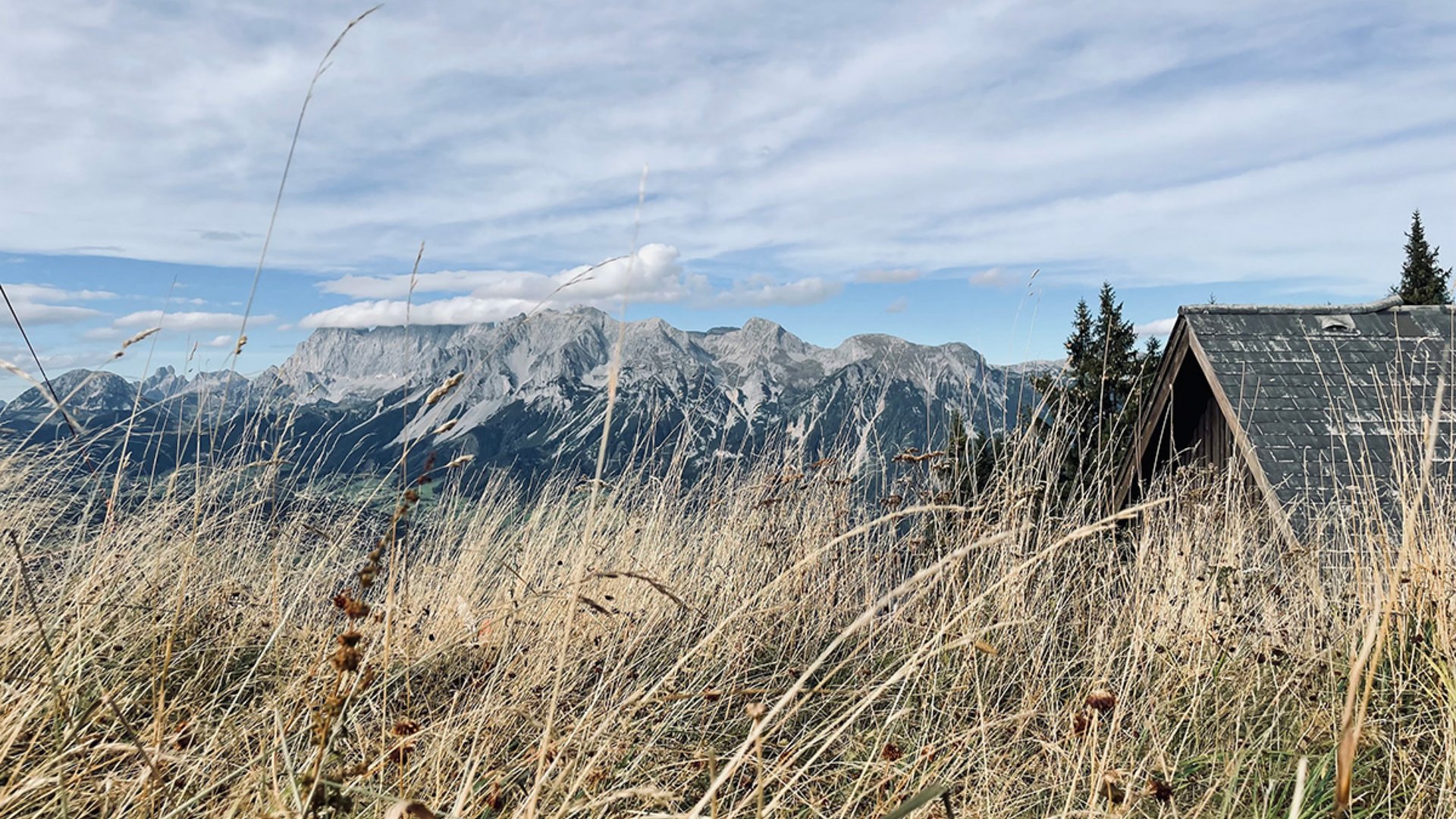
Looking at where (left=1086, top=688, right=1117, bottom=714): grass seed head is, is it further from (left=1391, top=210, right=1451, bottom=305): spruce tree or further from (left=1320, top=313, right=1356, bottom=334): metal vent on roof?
(left=1391, top=210, right=1451, bottom=305): spruce tree

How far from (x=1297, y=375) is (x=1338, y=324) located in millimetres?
972

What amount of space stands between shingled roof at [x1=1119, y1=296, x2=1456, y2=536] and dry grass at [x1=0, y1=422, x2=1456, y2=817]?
348 centimetres

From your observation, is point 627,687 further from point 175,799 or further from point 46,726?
point 46,726

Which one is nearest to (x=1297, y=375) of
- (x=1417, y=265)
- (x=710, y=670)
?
(x=710, y=670)

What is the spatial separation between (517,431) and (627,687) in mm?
190287

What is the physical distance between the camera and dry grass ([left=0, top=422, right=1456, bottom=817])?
5.06 ft

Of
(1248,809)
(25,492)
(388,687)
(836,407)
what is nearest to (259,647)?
(388,687)

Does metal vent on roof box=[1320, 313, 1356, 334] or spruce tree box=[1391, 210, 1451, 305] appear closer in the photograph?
metal vent on roof box=[1320, 313, 1356, 334]

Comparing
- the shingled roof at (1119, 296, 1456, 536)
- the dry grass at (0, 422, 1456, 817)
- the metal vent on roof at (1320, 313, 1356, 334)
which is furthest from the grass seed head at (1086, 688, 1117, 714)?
the metal vent on roof at (1320, 313, 1356, 334)

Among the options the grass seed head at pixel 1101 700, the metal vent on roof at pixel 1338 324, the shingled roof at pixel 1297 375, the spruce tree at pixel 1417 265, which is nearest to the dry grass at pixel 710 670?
the grass seed head at pixel 1101 700

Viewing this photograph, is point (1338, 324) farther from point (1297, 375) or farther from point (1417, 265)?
point (1417, 265)

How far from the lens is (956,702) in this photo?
2.45 meters

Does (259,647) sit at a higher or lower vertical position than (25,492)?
lower

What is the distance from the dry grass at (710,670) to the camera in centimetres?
154
